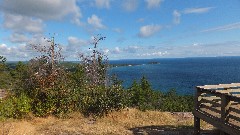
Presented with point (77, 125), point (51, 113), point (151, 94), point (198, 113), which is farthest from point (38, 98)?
point (151, 94)

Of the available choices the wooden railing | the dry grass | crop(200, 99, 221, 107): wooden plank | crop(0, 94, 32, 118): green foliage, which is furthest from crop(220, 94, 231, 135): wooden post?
crop(0, 94, 32, 118): green foliage

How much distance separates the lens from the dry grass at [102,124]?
50.8ft

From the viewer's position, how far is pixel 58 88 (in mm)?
19844

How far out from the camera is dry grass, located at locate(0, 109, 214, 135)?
50.8 feet

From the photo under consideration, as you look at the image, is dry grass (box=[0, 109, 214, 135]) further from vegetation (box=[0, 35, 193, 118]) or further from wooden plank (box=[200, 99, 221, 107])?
wooden plank (box=[200, 99, 221, 107])

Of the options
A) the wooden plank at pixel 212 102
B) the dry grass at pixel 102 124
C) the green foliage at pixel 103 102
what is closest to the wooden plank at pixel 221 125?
the wooden plank at pixel 212 102

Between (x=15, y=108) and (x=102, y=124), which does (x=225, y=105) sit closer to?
(x=102, y=124)

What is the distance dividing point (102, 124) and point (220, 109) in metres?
7.28

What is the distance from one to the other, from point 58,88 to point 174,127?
793cm

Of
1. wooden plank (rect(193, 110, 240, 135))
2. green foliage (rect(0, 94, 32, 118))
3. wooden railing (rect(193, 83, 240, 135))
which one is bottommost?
green foliage (rect(0, 94, 32, 118))

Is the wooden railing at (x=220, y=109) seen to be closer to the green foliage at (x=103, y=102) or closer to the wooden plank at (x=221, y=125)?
the wooden plank at (x=221, y=125)

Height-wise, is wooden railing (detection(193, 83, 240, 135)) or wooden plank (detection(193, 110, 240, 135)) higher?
wooden railing (detection(193, 83, 240, 135))

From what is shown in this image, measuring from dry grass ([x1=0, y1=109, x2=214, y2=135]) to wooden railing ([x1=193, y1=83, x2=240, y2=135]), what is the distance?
4.02m

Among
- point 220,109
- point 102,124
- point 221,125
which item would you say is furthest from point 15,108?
point 221,125
